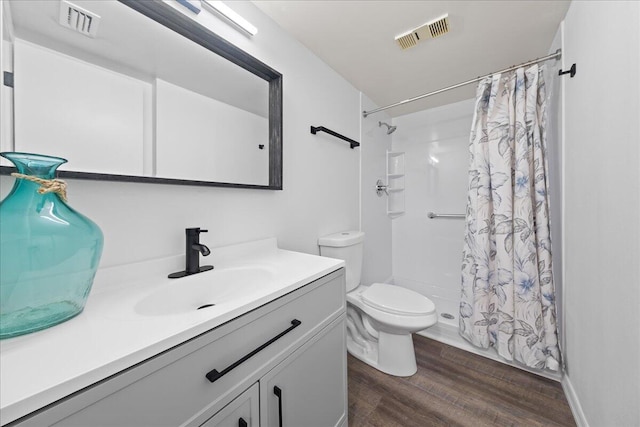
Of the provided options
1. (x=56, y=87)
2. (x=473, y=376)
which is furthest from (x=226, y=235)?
(x=473, y=376)

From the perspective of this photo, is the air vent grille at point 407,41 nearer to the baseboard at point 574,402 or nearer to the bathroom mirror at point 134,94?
the bathroom mirror at point 134,94

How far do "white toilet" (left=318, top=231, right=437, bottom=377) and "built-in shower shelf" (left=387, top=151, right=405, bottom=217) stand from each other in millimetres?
1125

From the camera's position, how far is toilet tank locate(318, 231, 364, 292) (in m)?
1.58

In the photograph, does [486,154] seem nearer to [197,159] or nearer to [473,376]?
[473,376]

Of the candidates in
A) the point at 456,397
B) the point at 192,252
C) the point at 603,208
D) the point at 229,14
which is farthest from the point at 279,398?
the point at 229,14

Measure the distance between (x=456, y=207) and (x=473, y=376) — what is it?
1499 millimetres

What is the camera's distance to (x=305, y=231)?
1538 mm

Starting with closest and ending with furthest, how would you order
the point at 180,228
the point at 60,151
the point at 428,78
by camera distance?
the point at 60,151, the point at 180,228, the point at 428,78

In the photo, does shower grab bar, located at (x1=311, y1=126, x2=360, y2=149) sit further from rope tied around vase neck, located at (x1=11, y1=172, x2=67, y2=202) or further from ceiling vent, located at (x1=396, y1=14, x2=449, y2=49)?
rope tied around vase neck, located at (x1=11, y1=172, x2=67, y2=202)

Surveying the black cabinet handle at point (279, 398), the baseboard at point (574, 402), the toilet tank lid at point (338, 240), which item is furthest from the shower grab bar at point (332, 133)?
the baseboard at point (574, 402)

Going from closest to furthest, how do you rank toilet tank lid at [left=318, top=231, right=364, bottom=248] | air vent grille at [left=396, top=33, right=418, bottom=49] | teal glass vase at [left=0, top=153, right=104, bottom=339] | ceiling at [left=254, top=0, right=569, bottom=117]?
1. teal glass vase at [left=0, top=153, right=104, bottom=339]
2. ceiling at [left=254, top=0, right=569, bottom=117]
3. air vent grille at [left=396, top=33, right=418, bottom=49]
4. toilet tank lid at [left=318, top=231, right=364, bottom=248]

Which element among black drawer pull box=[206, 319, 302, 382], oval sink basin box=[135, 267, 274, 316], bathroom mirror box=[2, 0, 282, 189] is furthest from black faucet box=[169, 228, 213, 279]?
black drawer pull box=[206, 319, 302, 382]

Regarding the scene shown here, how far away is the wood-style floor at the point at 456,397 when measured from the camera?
4.05 feet

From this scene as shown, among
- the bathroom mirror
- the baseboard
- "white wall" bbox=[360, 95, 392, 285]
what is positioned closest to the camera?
the bathroom mirror
